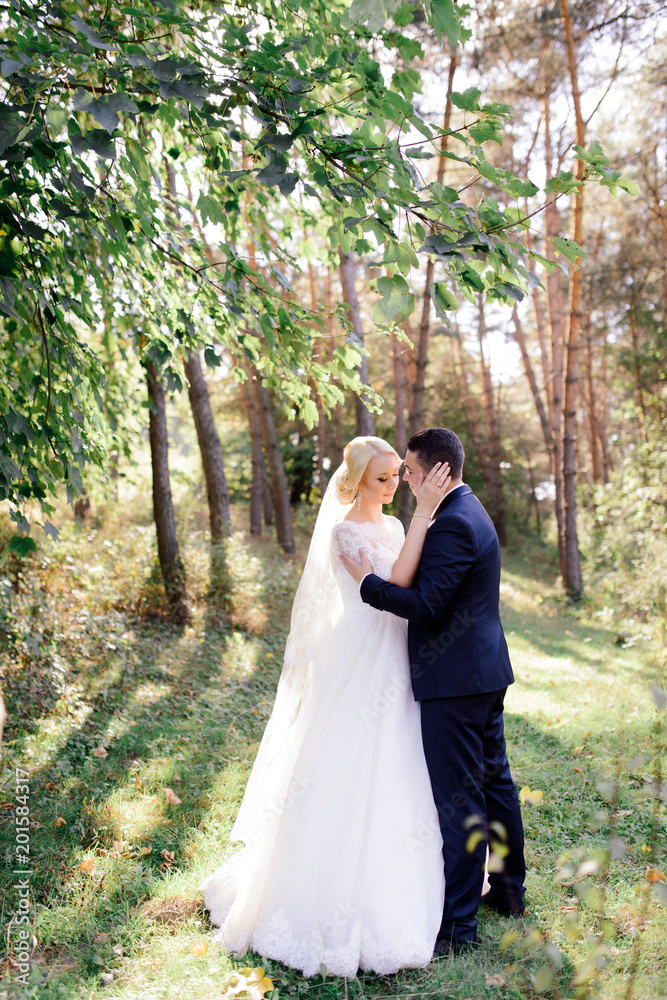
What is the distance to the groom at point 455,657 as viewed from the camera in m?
2.94

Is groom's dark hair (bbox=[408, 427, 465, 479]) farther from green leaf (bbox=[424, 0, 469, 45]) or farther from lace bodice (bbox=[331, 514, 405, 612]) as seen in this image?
green leaf (bbox=[424, 0, 469, 45])

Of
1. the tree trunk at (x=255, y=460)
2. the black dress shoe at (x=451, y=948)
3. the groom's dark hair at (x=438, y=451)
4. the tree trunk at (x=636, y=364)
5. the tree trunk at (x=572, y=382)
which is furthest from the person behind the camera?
the tree trunk at (x=255, y=460)

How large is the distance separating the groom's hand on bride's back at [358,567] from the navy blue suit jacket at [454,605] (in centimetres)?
11

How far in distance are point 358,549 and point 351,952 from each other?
1747mm

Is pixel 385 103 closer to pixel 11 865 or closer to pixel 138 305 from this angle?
pixel 138 305

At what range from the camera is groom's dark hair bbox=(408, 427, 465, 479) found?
10.2ft

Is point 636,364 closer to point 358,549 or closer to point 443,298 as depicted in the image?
point 358,549

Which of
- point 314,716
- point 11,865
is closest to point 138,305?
point 314,716

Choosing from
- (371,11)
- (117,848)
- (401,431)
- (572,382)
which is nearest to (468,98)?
(371,11)

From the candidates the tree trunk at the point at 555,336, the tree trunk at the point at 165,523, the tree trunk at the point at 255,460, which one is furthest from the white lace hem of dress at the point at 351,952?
the tree trunk at the point at 255,460

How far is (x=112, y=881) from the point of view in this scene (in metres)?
3.50

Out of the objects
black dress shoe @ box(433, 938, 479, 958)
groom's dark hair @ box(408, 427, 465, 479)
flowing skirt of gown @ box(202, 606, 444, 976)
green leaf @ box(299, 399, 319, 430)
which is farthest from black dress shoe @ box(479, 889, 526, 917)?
green leaf @ box(299, 399, 319, 430)

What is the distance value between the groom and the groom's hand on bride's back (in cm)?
1

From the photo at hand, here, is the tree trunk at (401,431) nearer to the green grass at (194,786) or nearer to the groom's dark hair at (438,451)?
the green grass at (194,786)
